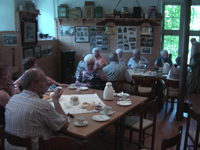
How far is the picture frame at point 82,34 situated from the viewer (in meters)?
7.97

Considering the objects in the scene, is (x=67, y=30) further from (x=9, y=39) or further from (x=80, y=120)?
(x=80, y=120)

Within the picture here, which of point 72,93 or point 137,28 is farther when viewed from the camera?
point 137,28

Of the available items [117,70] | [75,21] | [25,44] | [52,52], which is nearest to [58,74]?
[52,52]

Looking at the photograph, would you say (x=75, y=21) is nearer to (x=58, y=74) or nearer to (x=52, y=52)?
(x=52, y=52)

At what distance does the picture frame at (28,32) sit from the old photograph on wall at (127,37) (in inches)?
129

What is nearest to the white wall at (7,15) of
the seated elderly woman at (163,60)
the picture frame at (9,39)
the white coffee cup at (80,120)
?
the picture frame at (9,39)

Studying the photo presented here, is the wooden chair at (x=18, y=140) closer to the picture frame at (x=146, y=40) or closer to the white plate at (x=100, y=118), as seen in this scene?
the white plate at (x=100, y=118)

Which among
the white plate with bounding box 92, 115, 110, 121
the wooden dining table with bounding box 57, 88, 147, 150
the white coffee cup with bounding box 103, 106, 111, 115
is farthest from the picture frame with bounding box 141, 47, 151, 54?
the white plate with bounding box 92, 115, 110, 121

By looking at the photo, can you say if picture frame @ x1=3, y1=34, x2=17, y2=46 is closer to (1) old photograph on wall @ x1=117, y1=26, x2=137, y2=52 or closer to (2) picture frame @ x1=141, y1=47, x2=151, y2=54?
(1) old photograph on wall @ x1=117, y1=26, x2=137, y2=52

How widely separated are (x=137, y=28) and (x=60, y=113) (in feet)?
20.4

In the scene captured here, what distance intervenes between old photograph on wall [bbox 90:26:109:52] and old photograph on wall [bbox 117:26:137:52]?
468mm

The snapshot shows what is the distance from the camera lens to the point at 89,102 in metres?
3.10

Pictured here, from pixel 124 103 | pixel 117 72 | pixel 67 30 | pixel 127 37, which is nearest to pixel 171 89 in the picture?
pixel 117 72

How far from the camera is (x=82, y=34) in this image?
8016mm
